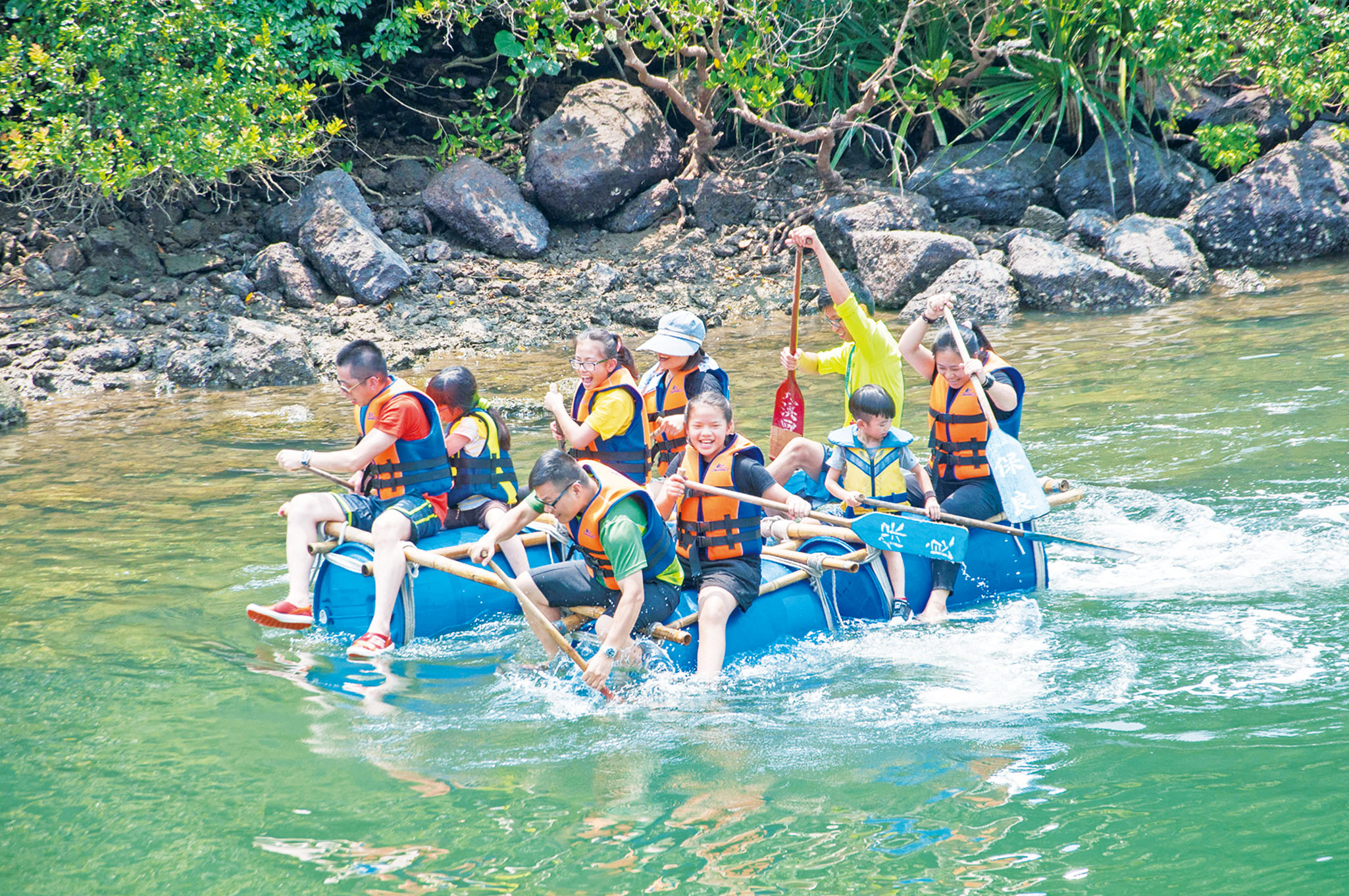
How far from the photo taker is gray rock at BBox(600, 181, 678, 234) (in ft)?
45.0

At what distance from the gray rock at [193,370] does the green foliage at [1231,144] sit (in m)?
11.0

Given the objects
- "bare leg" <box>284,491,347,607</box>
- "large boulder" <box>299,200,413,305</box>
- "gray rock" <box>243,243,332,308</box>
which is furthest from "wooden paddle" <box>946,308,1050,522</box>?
"gray rock" <box>243,243,332,308</box>

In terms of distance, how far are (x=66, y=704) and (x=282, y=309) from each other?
7648 mm

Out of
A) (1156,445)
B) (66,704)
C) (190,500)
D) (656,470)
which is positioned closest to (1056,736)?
(656,470)

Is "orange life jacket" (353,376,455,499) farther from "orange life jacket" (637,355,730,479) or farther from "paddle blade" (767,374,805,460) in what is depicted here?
"paddle blade" (767,374,805,460)

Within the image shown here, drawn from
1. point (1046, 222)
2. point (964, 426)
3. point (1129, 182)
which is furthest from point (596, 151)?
point (964, 426)

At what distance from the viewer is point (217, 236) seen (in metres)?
12.7

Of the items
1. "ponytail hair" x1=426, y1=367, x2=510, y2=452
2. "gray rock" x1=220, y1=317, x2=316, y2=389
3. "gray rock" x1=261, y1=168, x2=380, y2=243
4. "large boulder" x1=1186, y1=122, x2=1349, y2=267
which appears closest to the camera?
"ponytail hair" x1=426, y1=367, x2=510, y2=452

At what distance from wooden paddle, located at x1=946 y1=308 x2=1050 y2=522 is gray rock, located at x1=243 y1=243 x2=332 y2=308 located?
320 inches

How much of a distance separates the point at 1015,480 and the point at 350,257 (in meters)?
8.48

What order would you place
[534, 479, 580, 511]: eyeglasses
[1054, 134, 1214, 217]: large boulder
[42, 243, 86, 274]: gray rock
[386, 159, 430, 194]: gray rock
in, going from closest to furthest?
[534, 479, 580, 511]: eyeglasses
[42, 243, 86, 274]: gray rock
[1054, 134, 1214, 217]: large boulder
[386, 159, 430, 194]: gray rock

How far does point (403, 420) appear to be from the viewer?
5375mm

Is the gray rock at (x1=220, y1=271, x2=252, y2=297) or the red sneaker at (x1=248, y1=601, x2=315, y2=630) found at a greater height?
the gray rock at (x1=220, y1=271, x2=252, y2=297)

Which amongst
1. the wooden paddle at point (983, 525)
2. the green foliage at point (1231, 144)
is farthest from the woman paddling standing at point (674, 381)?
the green foliage at point (1231, 144)
